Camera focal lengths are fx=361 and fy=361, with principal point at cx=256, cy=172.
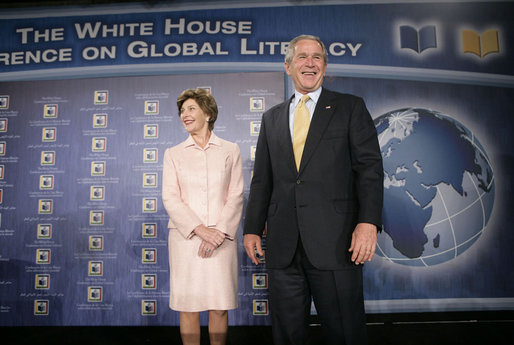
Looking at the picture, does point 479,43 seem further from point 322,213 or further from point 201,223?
point 201,223

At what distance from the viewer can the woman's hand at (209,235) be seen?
2.40 m

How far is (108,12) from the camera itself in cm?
361

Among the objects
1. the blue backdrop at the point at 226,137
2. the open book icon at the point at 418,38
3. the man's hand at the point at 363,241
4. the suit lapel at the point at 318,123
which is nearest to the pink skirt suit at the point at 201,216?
the blue backdrop at the point at 226,137

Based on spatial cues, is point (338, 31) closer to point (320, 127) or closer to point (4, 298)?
point (320, 127)

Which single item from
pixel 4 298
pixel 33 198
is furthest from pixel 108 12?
pixel 4 298

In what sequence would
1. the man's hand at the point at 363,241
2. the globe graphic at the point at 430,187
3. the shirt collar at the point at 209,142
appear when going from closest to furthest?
the man's hand at the point at 363,241 → the shirt collar at the point at 209,142 → the globe graphic at the point at 430,187

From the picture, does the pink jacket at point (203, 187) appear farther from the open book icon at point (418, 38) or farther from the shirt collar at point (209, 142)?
the open book icon at point (418, 38)

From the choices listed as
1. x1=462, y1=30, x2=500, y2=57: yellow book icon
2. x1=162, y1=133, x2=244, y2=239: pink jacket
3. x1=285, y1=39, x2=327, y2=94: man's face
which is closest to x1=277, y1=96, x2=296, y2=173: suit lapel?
x1=285, y1=39, x2=327, y2=94: man's face

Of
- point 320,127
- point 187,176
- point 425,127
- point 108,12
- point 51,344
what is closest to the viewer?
point 320,127

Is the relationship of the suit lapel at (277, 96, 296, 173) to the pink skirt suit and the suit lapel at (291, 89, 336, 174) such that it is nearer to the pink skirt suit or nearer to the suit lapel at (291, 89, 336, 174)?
the suit lapel at (291, 89, 336, 174)

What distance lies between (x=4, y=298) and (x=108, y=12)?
292cm

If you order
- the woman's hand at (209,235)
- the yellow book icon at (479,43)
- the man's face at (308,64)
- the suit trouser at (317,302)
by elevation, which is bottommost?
the suit trouser at (317,302)

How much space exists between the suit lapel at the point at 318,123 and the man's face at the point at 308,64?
10 cm

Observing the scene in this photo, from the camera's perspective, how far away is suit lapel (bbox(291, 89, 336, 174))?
186 centimetres
